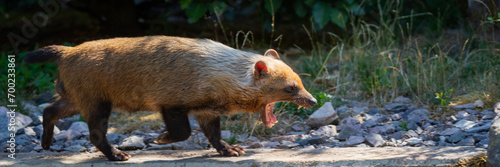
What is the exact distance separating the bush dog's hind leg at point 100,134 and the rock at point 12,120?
4.77ft

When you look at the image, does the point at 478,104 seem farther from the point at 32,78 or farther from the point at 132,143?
the point at 32,78

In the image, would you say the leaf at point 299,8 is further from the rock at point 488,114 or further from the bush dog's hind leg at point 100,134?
the bush dog's hind leg at point 100,134

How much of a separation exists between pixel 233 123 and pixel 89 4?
5.36 meters

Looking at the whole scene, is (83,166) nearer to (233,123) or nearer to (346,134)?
(233,123)

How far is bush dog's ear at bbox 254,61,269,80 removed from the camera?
4977 mm

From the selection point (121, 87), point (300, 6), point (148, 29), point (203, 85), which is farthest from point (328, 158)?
point (148, 29)

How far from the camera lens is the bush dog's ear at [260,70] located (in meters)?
4.98

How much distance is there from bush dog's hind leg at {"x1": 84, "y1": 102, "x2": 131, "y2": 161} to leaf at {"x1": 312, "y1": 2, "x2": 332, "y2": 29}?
13.9ft

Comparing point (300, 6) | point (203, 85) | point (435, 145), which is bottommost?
point (435, 145)

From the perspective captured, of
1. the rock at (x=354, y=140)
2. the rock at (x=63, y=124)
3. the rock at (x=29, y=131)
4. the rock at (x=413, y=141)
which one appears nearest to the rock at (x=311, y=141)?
the rock at (x=354, y=140)

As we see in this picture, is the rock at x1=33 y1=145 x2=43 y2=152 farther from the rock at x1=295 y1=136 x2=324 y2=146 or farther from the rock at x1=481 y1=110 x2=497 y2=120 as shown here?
the rock at x1=481 y1=110 x2=497 y2=120

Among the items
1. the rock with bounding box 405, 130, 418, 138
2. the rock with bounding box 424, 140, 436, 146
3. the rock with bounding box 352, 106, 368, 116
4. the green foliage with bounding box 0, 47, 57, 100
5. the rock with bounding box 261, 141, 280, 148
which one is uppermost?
the green foliage with bounding box 0, 47, 57, 100

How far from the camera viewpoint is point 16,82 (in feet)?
26.1

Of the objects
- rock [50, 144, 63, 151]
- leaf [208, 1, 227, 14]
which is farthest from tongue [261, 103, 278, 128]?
leaf [208, 1, 227, 14]
